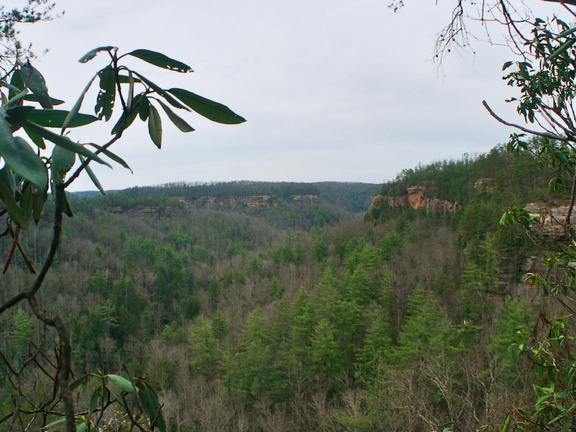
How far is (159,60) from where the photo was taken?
673 millimetres

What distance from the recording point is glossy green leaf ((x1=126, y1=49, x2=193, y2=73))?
2.19 ft

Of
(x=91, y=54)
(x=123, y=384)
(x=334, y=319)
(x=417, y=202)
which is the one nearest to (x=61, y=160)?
(x=91, y=54)

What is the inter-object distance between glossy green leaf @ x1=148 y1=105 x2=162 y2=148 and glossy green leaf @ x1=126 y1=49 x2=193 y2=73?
93 mm

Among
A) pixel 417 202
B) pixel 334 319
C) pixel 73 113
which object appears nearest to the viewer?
pixel 73 113

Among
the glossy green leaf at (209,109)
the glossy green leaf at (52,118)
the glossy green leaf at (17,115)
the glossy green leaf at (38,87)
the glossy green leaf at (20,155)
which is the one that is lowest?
the glossy green leaf at (20,155)

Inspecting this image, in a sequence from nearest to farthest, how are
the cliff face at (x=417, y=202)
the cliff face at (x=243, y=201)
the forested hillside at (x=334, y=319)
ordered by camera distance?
the forested hillside at (x=334, y=319) < the cliff face at (x=417, y=202) < the cliff face at (x=243, y=201)

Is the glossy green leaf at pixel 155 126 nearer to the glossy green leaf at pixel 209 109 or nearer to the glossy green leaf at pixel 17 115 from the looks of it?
the glossy green leaf at pixel 209 109

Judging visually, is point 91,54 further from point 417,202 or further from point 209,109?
point 417,202

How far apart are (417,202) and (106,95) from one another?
49609mm

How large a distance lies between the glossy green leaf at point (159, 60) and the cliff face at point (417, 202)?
41741 millimetres

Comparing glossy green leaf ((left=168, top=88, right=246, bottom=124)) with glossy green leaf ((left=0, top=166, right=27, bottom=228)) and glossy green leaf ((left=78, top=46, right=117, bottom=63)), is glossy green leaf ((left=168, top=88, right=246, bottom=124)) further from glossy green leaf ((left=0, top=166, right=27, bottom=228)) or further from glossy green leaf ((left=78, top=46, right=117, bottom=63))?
glossy green leaf ((left=0, top=166, right=27, bottom=228))

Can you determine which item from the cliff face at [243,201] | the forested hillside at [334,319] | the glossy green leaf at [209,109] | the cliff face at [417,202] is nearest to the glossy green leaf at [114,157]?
the glossy green leaf at [209,109]

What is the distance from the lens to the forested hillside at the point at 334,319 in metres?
10.8

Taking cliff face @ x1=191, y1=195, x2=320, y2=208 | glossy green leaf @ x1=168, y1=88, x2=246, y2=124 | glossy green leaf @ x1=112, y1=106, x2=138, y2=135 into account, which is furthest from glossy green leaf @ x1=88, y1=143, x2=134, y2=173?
cliff face @ x1=191, y1=195, x2=320, y2=208
